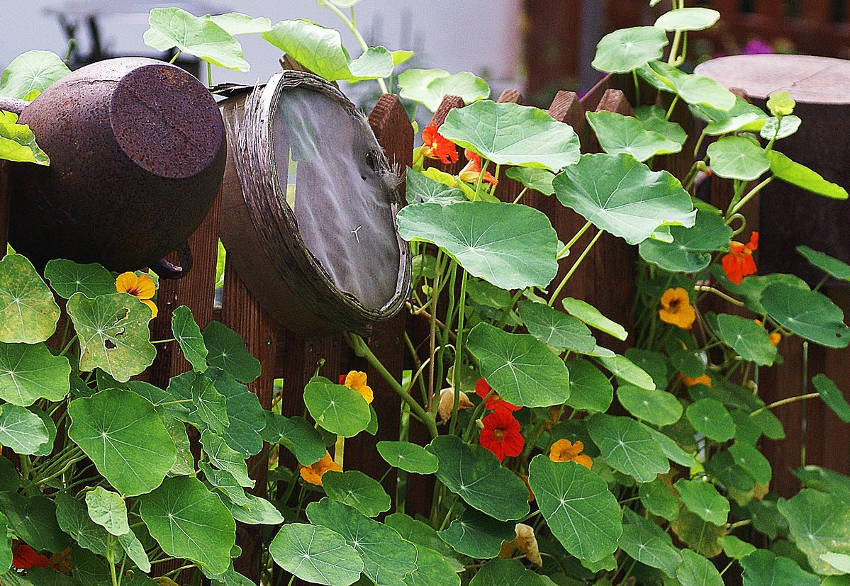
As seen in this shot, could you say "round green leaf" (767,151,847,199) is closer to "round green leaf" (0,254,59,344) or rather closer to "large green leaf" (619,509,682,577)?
"large green leaf" (619,509,682,577)

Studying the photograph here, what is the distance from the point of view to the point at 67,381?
946mm

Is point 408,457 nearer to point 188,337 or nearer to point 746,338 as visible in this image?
point 188,337

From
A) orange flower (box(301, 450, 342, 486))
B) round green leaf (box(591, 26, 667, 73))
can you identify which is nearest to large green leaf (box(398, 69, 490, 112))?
round green leaf (box(591, 26, 667, 73))

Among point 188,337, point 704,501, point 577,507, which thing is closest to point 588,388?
point 577,507

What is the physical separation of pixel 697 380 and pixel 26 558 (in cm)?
129

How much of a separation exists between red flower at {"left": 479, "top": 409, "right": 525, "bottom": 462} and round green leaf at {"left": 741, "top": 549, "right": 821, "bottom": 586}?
51 cm

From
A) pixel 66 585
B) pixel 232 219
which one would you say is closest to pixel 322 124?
pixel 232 219

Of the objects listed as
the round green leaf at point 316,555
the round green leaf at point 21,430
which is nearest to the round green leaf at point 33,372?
the round green leaf at point 21,430

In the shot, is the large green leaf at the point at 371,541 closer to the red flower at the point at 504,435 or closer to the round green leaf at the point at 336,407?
the round green leaf at the point at 336,407

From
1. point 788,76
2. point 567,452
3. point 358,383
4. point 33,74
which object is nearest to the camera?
point 33,74

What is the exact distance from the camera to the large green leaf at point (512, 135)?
4.25ft

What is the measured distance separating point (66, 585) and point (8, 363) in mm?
237

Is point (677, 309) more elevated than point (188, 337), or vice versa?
point (188, 337)

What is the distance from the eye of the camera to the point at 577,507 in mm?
1347
